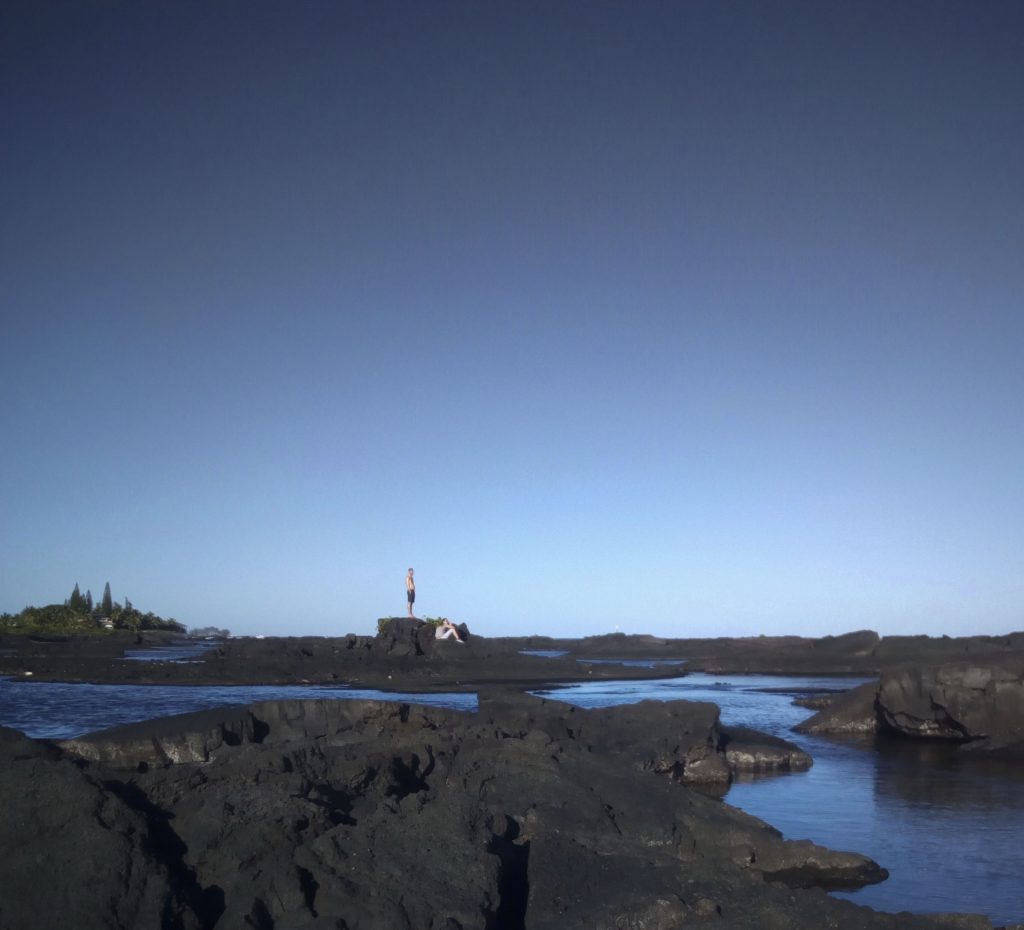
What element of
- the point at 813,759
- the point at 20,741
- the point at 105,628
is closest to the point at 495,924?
the point at 20,741

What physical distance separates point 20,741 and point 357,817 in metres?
3.48

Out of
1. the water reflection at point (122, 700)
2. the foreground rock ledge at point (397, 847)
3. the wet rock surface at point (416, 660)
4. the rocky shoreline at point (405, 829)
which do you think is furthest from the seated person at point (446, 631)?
the foreground rock ledge at point (397, 847)

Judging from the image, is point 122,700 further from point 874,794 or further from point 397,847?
point 397,847

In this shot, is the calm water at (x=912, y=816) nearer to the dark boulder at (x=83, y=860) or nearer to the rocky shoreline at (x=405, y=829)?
the rocky shoreline at (x=405, y=829)

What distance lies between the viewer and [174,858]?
801cm

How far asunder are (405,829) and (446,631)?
3843cm

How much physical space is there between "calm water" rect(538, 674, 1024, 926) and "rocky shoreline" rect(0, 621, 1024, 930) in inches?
32.1

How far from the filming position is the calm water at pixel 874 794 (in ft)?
37.8

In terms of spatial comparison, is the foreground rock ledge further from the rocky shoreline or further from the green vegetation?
the green vegetation

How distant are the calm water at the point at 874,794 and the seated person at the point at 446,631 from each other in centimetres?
1370

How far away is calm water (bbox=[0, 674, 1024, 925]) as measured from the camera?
11508mm

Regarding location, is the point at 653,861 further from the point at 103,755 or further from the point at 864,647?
the point at 864,647

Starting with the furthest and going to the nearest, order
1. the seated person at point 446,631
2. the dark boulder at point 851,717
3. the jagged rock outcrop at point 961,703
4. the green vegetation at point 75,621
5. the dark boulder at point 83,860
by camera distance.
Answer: the green vegetation at point 75,621 < the seated person at point 446,631 < the dark boulder at point 851,717 < the jagged rock outcrop at point 961,703 < the dark boulder at point 83,860

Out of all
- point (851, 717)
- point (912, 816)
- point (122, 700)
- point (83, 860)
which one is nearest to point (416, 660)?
point (122, 700)
